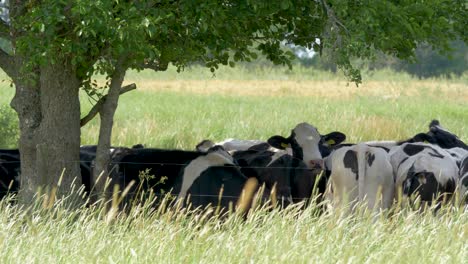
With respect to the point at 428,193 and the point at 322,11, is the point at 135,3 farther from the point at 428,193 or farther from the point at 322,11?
A: the point at 428,193

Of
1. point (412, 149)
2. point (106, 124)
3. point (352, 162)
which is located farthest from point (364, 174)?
point (106, 124)

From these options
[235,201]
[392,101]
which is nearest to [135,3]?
[235,201]

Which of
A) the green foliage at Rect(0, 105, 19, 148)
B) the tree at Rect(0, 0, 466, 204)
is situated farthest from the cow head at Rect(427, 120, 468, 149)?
the green foliage at Rect(0, 105, 19, 148)

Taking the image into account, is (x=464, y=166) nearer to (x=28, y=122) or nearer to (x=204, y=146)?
(x=204, y=146)

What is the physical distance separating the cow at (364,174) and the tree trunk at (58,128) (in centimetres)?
294

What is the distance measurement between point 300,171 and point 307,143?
946 mm

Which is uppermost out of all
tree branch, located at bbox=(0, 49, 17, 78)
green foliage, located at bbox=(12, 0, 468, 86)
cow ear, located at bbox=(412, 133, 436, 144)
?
green foliage, located at bbox=(12, 0, 468, 86)

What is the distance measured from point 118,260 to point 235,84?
37966mm

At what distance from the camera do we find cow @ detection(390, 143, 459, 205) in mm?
10766

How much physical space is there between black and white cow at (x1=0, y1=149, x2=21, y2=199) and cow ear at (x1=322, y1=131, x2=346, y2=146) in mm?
3848

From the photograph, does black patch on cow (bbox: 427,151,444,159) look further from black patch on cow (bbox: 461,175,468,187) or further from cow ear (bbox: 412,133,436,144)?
cow ear (bbox: 412,133,436,144)

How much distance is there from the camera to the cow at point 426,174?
10.8 m

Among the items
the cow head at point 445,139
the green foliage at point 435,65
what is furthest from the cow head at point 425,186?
the green foliage at point 435,65

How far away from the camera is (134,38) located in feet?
28.3
